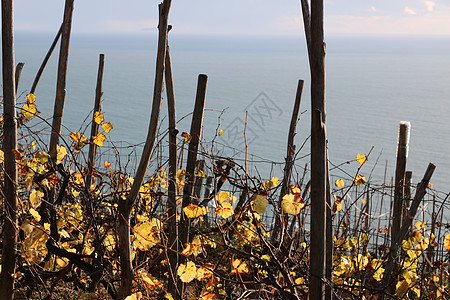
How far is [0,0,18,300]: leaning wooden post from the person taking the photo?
4.63 feet

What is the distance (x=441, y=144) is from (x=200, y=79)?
18.9 feet

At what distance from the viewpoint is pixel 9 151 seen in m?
1.44

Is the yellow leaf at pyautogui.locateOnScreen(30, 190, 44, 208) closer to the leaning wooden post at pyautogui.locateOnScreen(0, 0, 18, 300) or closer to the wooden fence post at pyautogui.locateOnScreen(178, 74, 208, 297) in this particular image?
the leaning wooden post at pyautogui.locateOnScreen(0, 0, 18, 300)

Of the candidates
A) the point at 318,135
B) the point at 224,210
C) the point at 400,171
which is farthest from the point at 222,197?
the point at 400,171

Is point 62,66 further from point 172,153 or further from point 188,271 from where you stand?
point 188,271

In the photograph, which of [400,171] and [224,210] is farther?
[400,171]

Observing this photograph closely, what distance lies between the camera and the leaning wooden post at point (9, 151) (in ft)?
4.63

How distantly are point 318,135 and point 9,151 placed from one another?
37.5 inches

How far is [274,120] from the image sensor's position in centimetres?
781

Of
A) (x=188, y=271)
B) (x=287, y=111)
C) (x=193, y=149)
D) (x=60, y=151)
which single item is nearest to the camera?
(x=188, y=271)

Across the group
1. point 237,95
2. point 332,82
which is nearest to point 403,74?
point 332,82

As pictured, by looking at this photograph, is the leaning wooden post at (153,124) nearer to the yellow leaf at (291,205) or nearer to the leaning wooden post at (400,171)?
the yellow leaf at (291,205)

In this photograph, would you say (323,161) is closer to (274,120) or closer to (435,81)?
(274,120)

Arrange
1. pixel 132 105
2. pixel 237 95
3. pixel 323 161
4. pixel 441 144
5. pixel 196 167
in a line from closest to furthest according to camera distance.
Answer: pixel 323 161
pixel 196 167
pixel 441 144
pixel 132 105
pixel 237 95
